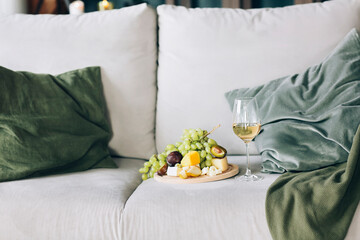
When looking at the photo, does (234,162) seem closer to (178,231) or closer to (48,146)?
(178,231)

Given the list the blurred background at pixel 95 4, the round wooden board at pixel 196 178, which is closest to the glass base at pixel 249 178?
the round wooden board at pixel 196 178

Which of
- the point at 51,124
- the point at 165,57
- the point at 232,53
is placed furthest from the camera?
the point at 165,57

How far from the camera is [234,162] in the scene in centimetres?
147

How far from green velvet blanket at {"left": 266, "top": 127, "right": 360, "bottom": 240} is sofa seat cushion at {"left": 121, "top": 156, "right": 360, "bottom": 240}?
0.03 metres

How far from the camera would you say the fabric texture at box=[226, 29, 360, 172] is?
1.26 metres

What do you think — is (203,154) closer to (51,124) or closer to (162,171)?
(162,171)

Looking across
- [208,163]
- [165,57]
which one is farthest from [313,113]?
[165,57]

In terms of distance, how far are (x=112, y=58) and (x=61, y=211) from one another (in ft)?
2.47

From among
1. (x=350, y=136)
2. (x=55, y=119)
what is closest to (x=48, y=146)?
(x=55, y=119)

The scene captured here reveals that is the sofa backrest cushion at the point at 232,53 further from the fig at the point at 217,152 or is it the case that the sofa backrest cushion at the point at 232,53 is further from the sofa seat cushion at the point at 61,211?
the sofa seat cushion at the point at 61,211

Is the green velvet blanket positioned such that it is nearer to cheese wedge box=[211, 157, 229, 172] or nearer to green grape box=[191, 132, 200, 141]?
cheese wedge box=[211, 157, 229, 172]

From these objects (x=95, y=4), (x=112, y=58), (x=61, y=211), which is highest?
(x=95, y=4)

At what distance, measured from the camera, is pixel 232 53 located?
5.21ft

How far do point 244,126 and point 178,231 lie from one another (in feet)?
1.20
